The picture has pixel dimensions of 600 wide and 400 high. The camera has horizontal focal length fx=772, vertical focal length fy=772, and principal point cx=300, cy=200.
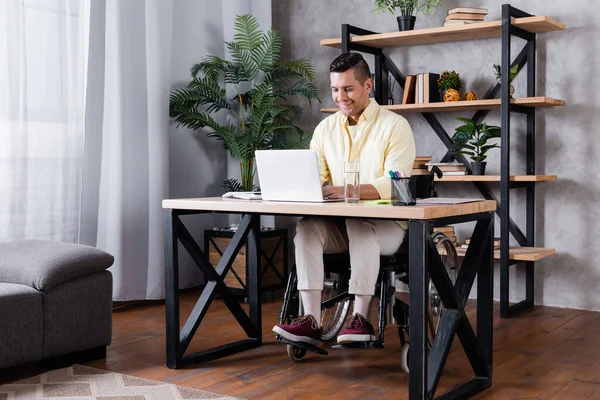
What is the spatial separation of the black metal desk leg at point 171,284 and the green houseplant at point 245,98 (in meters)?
1.60

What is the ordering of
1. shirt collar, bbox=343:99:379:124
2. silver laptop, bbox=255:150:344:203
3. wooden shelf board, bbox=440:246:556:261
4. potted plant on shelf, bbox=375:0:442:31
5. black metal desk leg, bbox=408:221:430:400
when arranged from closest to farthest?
black metal desk leg, bbox=408:221:430:400 → silver laptop, bbox=255:150:344:203 → shirt collar, bbox=343:99:379:124 → wooden shelf board, bbox=440:246:556:261 → potted plant on shelf, bbox=375:0:442:31

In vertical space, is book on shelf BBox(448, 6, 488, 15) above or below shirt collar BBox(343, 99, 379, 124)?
above

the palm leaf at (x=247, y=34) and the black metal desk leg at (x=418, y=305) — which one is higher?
the palm leaf at (x=247, y=34)

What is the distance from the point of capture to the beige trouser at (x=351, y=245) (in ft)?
9.49

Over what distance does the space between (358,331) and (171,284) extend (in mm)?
795

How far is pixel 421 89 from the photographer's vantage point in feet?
14.7

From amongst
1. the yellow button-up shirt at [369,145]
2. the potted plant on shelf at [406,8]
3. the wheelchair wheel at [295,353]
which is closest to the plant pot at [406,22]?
the potted plant on shelf at [406,8]

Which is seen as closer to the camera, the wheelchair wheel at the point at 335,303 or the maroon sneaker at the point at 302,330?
the maroon sneaker at the point at 302,330

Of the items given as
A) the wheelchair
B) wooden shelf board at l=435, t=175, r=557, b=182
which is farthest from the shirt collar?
wooden shelf board at l=435, t=175, r=557, b=182

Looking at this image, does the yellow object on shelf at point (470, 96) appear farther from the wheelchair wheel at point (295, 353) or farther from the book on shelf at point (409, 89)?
the wheelchair wheel at point (295, 353)

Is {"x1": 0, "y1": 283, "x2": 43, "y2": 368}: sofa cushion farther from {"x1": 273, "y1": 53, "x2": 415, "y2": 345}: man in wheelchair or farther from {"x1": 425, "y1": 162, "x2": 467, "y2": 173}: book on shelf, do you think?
{"x1": 425, "y1": 162, "x2": 467, "y2": 173}: book on shelf

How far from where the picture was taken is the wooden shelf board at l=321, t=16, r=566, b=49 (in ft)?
13.3

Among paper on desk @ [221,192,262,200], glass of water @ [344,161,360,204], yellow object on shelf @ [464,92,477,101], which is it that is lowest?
paper on desk @ [221,192,262,200]

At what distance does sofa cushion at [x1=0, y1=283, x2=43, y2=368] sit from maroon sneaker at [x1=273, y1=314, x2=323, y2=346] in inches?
35.9
